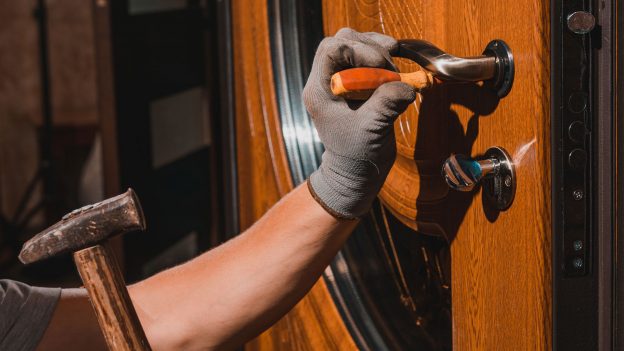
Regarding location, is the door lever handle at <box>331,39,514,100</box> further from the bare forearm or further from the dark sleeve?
the dark sleeve

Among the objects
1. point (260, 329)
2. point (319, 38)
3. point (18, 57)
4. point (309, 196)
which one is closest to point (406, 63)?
point (309, 196)

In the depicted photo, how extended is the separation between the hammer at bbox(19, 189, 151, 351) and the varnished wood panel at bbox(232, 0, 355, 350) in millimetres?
640

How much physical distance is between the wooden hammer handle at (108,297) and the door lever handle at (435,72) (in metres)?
0.28

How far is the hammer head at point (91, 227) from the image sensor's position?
0.63 m

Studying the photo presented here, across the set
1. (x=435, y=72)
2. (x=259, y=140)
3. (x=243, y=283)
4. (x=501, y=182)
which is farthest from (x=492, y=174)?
(x=259, y=140)

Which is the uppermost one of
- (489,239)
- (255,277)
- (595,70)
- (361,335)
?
(595,70)

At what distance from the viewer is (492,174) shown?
0.69 meters

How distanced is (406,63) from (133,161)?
2067 millimetres

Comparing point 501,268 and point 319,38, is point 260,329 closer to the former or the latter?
point 501,268

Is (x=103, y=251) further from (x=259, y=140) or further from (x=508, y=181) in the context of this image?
(x=259, y=140)

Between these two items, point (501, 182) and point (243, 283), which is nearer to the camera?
point (501, 182)

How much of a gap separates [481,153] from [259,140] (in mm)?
768

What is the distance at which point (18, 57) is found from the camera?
5.67m

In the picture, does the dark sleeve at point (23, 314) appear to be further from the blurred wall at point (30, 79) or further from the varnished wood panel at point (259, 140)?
the blurred wall at point (30, 79)
